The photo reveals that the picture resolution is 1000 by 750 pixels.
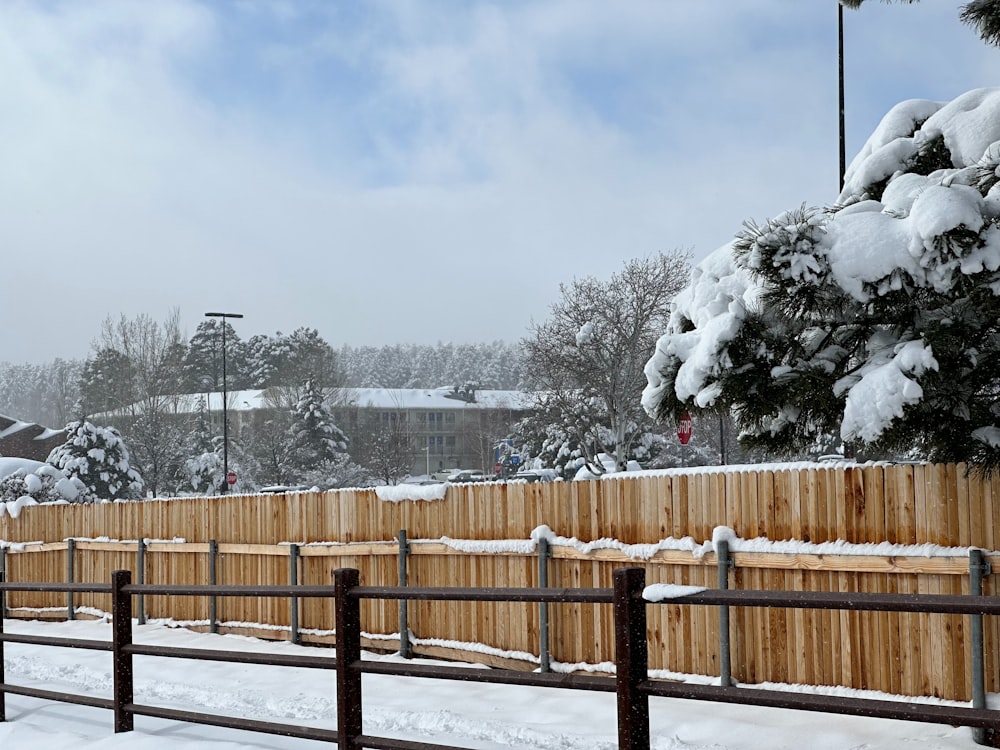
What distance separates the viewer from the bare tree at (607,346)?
4150 centimetres

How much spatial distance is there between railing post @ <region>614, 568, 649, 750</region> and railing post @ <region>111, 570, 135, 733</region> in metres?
4.24

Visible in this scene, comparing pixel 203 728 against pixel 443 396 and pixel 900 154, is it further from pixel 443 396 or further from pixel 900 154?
pixel 443 396

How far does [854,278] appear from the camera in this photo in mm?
6543

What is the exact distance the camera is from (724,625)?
364 inches

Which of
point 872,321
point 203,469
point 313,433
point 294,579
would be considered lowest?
point 203,469

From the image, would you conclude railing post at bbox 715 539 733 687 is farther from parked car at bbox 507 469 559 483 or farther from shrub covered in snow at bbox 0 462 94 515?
parked car at bbox 507 469 559 483

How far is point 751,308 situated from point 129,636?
15.9 feet

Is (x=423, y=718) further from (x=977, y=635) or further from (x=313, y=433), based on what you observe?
(x=313, y=433)

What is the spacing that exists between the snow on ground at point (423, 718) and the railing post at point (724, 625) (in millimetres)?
272

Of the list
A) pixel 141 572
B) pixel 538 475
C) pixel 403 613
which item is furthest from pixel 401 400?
pixel 403 613

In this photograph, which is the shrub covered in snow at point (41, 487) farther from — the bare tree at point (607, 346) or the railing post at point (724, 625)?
the railing post at point (724, 625)

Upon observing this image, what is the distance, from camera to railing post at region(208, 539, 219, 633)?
604 inches

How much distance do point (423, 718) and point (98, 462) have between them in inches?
1598

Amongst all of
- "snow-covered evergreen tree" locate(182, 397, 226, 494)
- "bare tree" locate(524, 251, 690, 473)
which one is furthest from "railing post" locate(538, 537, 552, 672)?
"snow-covered evergreen tree" locate(182, 397, 226, 494)
